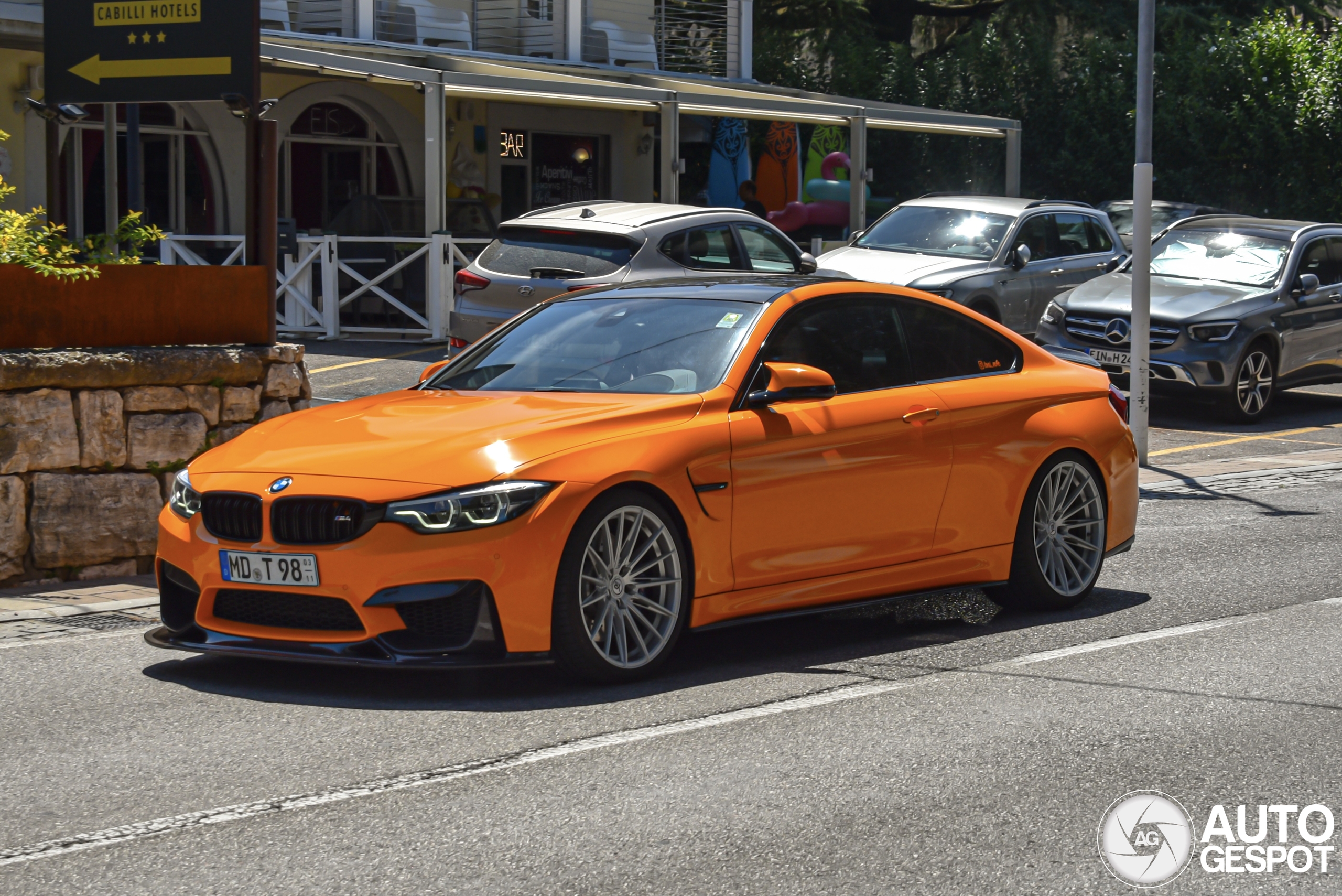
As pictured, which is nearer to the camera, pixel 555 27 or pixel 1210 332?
pixel 1210 332

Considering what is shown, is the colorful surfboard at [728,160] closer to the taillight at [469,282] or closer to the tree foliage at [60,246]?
the taillight at [469,282]

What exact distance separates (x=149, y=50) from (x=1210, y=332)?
32.4ft

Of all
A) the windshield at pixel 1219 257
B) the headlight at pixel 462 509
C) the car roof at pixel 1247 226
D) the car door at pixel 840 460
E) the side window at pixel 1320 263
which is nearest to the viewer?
the headlight at pixel 462 509

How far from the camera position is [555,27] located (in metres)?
28.6

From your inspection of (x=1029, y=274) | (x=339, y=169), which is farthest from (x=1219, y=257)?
(x=339, y=169)

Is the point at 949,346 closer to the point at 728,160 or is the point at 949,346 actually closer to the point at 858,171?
the point at 858,171

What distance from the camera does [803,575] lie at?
682 cm

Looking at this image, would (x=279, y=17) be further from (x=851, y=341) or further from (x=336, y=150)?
(x=851, y=341)

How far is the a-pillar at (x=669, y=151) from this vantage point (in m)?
22.8

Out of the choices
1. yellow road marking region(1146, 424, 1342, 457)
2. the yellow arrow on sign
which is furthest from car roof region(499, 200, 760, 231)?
the yellow arrow on sign

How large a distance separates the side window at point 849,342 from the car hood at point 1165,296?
8.91 metres

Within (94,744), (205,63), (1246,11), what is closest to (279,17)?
(205,63)

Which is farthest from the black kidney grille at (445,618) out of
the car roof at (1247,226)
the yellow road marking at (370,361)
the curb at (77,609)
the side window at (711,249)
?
the car roof at (1247,226)

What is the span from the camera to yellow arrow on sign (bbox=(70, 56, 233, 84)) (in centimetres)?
957
